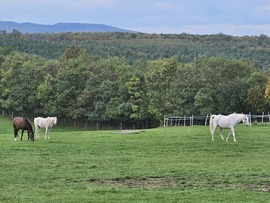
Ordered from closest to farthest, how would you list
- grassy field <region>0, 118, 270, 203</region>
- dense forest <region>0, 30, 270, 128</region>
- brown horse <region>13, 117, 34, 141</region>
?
1. grassy field <region>0, 118, 270, 203</region>
2. brown horse <region>13, 117, 34, 141</region>
3. dense forest <region>0, 30, 270, 128</region>

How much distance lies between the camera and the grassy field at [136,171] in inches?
536

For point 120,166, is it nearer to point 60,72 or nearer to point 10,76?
point 60,72

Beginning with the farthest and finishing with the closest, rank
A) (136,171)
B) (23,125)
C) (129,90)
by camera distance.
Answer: (129,90), (23,125), (136,171)

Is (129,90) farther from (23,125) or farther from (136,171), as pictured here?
(136,171)

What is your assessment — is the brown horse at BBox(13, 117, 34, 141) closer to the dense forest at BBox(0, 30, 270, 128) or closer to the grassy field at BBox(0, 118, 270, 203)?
the grassy field at BBox(0, 118, 270, 203)

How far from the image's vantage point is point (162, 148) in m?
26.4

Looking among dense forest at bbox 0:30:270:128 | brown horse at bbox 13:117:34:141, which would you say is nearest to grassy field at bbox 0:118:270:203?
brown horse at bbox 13:117:34:141

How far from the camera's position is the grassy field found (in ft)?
44.7

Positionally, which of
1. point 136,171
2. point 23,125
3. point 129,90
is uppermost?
point 129,90

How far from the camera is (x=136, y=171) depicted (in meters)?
18.0

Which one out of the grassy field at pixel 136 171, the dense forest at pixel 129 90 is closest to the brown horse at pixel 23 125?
the grassy field at pixel 136 171

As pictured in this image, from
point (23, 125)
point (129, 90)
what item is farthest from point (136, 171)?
point (129, 90)

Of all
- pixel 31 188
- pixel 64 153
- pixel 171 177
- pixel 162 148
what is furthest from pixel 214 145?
pixel 31 188

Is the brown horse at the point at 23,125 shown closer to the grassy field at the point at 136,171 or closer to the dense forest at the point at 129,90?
the grassy field at the point at 136,171
